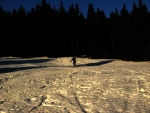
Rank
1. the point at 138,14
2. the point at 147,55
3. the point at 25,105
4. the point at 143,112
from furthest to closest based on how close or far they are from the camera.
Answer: the point at 138,14
the point at 147,55
the point at 25,105
the point at 143,112

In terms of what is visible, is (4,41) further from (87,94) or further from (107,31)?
(87,94)

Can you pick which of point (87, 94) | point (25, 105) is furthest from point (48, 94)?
Answer: point (25, 105)

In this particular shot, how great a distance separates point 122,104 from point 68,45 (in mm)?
64830

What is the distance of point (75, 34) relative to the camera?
284 feet

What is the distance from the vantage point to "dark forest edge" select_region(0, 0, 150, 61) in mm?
71688

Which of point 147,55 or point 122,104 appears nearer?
point 122,104

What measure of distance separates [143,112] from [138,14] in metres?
66.0

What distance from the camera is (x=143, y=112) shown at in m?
11.8

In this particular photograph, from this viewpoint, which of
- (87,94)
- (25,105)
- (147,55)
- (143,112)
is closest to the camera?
(143,112)

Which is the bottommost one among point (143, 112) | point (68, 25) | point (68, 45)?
point (143, 112)

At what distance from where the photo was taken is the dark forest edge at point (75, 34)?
71.7 meters

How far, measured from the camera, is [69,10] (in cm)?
9350

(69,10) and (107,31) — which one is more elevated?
(69,10)

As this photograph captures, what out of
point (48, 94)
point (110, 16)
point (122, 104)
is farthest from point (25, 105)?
point (110, 16)
